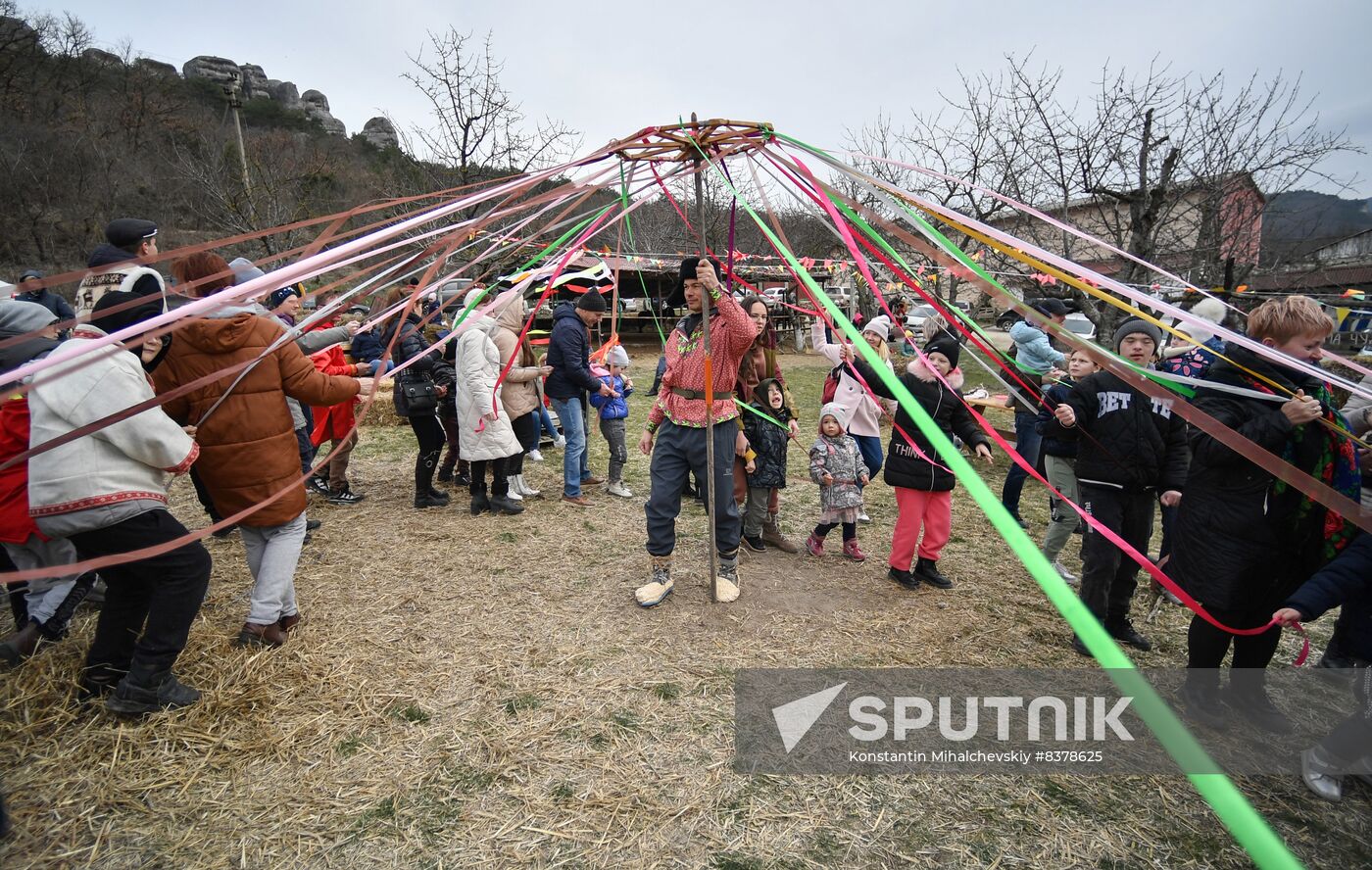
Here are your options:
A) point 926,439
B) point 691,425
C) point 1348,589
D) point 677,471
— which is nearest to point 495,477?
point 677,471

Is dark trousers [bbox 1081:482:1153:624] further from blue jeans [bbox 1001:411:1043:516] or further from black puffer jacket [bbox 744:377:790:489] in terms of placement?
black puffer jacket [bbox 744:377:790:489]

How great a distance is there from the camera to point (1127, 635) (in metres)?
3.67

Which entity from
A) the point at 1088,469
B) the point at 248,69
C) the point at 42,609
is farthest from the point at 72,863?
the point at 248,69

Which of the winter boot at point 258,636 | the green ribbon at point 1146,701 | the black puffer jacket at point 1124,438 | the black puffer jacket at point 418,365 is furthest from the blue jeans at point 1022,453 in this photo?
the winter boot at point 258,636

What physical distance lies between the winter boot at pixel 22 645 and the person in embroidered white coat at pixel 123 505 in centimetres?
65

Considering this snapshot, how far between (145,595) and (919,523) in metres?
4.29

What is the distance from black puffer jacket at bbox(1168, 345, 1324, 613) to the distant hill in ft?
22.7

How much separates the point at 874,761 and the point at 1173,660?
2163 mm

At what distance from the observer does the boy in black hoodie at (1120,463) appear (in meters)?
3.45

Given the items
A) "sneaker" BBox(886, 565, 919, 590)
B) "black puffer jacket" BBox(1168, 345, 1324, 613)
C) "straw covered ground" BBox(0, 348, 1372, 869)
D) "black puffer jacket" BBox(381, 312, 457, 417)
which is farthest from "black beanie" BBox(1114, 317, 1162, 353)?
"black puffer jacket" BBox(381, 312, 457, 417)

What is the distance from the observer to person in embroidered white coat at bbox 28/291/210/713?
2387mm

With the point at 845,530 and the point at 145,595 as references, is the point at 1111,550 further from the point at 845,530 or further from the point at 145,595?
the point at 145,595

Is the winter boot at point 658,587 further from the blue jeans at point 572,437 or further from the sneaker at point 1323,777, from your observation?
the sneaker at point 1323,777

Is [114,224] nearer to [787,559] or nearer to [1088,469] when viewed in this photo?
[787,559]
